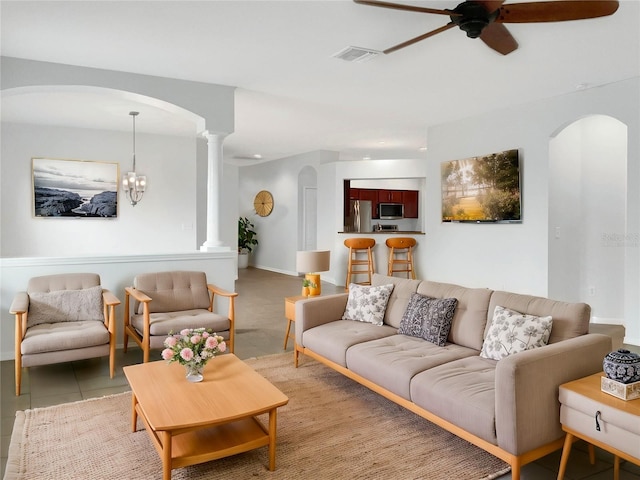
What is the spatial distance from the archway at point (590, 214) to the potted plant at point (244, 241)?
7605 mm

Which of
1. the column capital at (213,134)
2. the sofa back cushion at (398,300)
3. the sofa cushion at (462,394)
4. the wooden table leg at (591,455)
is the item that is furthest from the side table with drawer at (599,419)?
the column capital at (213,134)

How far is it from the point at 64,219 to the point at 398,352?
5697 mm

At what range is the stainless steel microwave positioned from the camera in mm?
10477

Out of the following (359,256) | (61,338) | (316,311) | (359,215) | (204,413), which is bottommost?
(204,413)

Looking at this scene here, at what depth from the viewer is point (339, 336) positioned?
136 inches

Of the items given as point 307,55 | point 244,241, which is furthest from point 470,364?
point 244,241

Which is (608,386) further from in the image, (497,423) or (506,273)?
(506,273)

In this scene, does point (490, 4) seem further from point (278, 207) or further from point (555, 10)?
point (278, 207)

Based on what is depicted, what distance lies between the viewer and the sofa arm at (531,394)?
6.93ft

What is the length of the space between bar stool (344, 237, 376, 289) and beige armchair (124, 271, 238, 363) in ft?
12.3

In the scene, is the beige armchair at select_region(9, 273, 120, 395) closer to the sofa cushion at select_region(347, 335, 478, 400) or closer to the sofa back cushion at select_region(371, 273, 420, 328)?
the sofa cushion at select_region(347, 335, 478, 400)

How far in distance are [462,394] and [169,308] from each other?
292 centimetres

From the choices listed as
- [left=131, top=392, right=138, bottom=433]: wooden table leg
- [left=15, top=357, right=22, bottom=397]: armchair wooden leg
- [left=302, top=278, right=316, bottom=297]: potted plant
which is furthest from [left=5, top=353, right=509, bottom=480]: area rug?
[left=302, top=278, right=316, bottom=297]: potted plant

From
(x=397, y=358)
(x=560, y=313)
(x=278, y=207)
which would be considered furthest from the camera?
(x=278, y=207)
